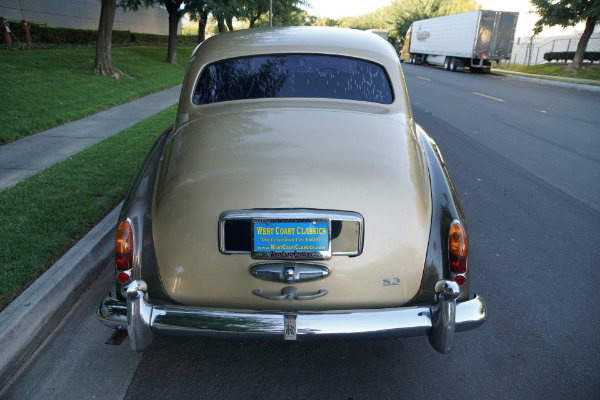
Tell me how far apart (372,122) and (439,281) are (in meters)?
1.07

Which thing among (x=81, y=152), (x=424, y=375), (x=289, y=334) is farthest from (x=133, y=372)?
(x=81, y=152)

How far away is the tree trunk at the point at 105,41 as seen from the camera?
1430cm

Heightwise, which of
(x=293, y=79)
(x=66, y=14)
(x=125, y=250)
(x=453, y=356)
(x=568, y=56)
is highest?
(x=66, y=14)

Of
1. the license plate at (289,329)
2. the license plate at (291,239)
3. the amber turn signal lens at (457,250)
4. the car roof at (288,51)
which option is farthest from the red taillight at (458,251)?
the car roof at (288,51)

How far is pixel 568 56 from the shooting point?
34.4m

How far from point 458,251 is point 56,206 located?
3917 mm

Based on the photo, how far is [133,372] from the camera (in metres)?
2.59

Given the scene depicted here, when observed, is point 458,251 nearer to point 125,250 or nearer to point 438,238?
point 438,238

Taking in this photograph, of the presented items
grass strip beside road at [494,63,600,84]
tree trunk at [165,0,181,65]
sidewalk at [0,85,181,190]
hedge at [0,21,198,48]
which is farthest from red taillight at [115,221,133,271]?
grass strip beside road at [494,63,600,84]

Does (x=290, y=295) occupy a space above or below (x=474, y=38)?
below

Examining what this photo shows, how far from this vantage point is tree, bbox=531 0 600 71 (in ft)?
88.1

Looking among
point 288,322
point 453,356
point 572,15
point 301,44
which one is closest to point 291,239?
point 288,322

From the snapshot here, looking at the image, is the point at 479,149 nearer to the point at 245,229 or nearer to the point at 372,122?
the point at 372,122

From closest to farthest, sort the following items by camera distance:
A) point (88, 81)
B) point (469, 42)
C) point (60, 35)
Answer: point (88, 81) → point (60, 35) → point (469, 42)
